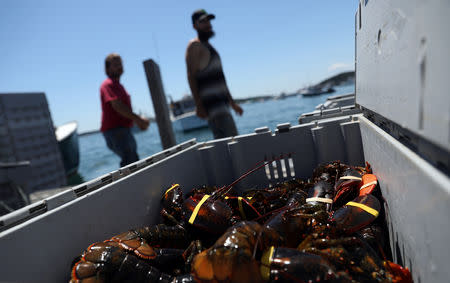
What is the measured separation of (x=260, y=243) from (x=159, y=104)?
445 centimetres

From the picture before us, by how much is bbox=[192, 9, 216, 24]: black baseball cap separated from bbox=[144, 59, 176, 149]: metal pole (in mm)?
2024

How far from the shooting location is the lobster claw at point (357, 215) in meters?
1.46

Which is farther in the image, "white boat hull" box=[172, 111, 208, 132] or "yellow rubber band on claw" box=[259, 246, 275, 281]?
"white boat hull" box=[172, 111, 208, 132]

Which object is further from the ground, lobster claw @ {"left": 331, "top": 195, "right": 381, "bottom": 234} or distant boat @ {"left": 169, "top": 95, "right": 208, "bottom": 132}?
lobster claw @ {"left": 331, "top": 195, "right": 381, "bottom": 234}

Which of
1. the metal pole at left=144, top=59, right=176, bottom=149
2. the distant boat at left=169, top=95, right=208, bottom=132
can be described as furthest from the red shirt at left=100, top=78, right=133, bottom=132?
the distant boat at left=169, top=95, right=208, bottom=132

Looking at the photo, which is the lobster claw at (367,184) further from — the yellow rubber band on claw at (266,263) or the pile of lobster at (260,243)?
the yellow rubber band on claw at (266,263)

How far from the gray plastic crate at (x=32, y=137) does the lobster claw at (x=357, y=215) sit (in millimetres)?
11317

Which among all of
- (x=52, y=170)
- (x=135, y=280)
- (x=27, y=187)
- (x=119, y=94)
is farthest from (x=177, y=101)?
(x=135, y=280)

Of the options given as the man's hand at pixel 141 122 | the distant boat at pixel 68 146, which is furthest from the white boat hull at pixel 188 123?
the man's hand at pixel 141 122

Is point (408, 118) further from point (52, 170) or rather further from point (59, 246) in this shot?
point (52, 170)

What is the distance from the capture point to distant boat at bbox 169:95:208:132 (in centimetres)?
3603

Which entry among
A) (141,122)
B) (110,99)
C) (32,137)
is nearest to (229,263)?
(110,99)

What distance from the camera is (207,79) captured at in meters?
3.40

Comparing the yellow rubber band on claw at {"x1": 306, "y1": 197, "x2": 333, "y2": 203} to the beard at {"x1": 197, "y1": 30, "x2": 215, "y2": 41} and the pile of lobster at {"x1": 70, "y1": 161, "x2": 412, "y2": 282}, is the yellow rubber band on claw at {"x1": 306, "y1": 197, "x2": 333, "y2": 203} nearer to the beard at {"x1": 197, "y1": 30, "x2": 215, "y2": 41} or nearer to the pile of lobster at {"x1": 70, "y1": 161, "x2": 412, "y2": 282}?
the pile of lobster at {"x1": 70, "y1": 161, "x2": 412, "y2": 282}
